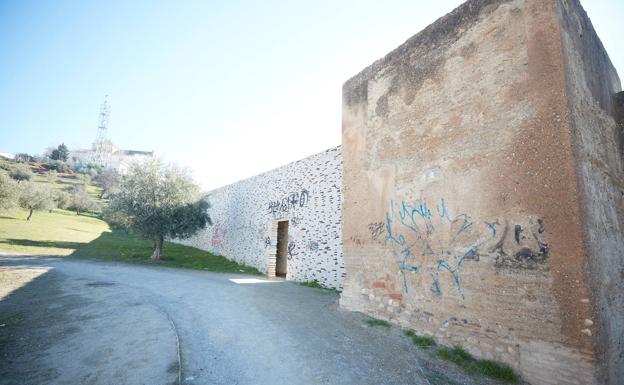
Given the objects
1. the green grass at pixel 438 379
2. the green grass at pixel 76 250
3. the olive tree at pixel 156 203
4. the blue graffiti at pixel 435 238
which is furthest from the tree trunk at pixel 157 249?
the green grass at pixel 438 379

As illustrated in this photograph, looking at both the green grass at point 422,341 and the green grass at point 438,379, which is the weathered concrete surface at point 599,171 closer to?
the green grass at point 438,379

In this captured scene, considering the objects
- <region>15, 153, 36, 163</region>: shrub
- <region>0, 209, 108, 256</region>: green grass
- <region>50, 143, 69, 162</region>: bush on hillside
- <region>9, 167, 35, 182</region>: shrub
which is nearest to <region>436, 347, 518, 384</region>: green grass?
<region>0, 209, 108, 256</region>: green grass

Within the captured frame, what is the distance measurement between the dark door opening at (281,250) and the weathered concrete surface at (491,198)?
750 centimetres

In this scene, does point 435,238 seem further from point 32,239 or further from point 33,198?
point 33,198

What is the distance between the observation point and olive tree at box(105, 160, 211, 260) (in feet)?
46.2

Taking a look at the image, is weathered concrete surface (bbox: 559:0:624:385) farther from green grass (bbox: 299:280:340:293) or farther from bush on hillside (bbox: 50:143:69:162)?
bush on hillside (bbox: 50:143:69:162)

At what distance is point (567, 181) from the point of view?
139 inches

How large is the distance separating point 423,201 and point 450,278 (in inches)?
51.9

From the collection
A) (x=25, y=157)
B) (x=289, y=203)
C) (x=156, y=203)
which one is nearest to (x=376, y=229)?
(x=289, y=203)

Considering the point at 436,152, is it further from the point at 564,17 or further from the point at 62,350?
the point at 62,350

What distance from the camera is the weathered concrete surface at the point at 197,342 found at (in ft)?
11.1

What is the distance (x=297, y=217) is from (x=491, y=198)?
7.72 m

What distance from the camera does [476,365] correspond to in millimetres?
3910

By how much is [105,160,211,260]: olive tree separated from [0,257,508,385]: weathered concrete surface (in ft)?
23.2
